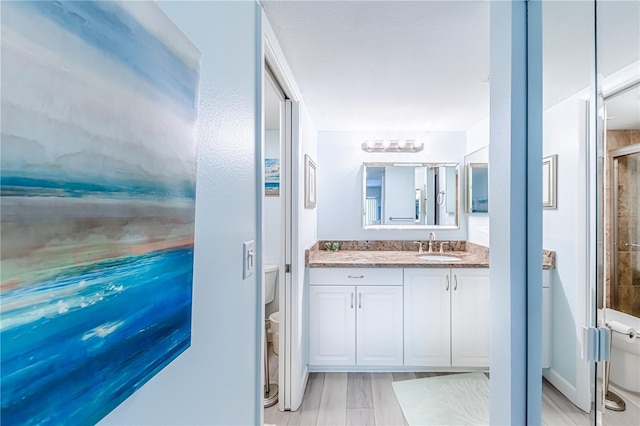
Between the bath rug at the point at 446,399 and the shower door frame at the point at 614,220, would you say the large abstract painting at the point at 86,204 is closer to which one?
the shower door frame at the point at 614,220

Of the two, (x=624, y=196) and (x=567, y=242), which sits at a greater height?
(x=624, y=196)

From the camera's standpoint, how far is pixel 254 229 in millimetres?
1311

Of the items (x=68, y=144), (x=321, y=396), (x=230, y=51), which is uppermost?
(x=230, y=51)

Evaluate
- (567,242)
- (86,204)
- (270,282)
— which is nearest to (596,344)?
(567,242)

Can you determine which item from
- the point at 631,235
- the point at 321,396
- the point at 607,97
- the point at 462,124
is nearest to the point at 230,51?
the point at 607,97

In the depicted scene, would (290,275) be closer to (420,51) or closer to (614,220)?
(420,51)

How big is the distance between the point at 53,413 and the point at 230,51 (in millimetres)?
983

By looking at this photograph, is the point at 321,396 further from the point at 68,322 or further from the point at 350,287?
the point at 68,322

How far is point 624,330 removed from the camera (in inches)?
39.3

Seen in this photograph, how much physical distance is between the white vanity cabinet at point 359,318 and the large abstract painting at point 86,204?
221cm

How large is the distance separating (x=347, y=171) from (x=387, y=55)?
1.83 m

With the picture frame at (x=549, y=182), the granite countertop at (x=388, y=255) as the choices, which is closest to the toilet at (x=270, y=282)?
the granite countertop at (x=388, y=255)

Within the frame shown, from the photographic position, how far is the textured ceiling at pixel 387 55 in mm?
1434

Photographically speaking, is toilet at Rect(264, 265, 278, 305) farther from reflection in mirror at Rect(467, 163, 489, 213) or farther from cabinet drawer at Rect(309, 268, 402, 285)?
A: reflection in mirror at Rect(467, 163, 489, 213)
